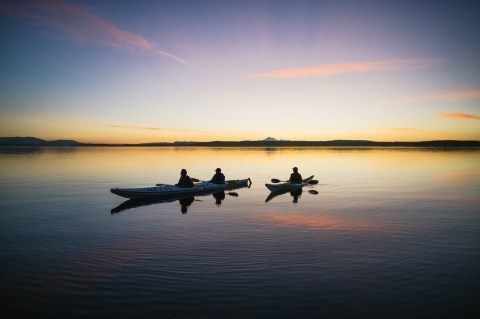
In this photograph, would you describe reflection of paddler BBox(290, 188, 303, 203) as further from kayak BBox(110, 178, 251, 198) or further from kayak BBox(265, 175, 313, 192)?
kayak BBox(110, 178, 251, 198)

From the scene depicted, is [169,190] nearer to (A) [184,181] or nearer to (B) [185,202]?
(A) [184,181]

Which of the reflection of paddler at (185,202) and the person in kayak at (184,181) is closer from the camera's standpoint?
the reflection of paddler at (185,202)

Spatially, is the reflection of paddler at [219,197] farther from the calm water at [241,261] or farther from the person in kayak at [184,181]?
the person in kayak at [184,181]

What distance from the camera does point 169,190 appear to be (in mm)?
27969

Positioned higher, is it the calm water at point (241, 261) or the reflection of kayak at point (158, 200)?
the calm water at point (241, 261)

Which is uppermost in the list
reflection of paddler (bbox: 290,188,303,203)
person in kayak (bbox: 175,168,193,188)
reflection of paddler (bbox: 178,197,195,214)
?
person in kayak (bbox: 175,168,193,188)

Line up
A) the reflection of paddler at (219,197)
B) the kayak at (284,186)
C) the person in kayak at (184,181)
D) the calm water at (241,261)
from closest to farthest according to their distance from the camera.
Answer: the calm water at (241,261)
the reflection of paddler at (219,197)
the person in kayak at (184,181)
the kayak at (284,186)

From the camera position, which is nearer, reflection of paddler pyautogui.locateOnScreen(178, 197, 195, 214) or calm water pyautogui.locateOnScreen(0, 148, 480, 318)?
calm water pyautogui.locateOnScreen(0, 148, 480, 318)

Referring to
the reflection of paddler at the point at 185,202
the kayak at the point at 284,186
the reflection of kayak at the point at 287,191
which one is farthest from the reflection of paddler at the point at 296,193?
the reflection of paddler at the point at 185,202

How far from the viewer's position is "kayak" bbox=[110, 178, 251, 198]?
25406 millimetres

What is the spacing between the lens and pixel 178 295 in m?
9.29

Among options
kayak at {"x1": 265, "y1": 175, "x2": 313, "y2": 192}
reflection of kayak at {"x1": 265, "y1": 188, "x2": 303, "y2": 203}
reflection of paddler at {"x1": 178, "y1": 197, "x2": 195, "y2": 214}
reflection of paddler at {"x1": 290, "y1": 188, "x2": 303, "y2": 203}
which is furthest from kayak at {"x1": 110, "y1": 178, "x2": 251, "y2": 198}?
reflection of paddler at {"x1": 290, "y1": 188, "x2": 303, "y2": 203}

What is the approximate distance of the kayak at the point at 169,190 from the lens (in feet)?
83.4

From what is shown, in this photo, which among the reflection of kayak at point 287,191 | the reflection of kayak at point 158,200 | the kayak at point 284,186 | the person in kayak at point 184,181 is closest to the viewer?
the reflection of kayak at point 158,200
